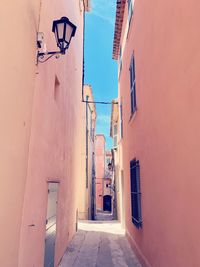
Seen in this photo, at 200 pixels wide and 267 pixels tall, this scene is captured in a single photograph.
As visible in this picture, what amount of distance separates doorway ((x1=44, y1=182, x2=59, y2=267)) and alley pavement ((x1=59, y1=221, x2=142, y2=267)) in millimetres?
875

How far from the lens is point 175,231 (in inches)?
122

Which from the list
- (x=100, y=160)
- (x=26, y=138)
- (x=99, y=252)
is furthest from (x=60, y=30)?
(x=100, y=160)

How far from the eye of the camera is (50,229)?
4566mm

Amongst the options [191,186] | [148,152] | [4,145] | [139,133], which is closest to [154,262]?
[148,152]

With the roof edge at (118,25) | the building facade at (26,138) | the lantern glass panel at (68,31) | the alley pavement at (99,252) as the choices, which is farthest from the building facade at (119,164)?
the lantern glass panel at (68,31)

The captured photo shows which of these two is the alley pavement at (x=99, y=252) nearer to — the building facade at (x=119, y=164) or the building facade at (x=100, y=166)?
the building facade at (x=119, y=164)

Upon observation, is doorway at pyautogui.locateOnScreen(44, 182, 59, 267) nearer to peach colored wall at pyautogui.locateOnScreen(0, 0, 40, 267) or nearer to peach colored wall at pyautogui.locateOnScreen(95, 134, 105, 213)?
peach colored wall at pyautogui.locateOnScreen(0, 0, 40, 267)

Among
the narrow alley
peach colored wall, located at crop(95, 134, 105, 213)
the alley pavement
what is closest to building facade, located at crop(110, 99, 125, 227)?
the alley pavement

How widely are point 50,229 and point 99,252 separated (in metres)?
2.37

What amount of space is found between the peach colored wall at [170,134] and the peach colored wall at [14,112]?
6.35 ft

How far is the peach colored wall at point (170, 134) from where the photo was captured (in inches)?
102

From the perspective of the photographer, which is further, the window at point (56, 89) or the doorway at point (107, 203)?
the doorway at point (107, 203)

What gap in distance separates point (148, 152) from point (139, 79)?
1937mm

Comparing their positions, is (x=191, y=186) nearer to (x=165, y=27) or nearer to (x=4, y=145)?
(x=4, y=145)
